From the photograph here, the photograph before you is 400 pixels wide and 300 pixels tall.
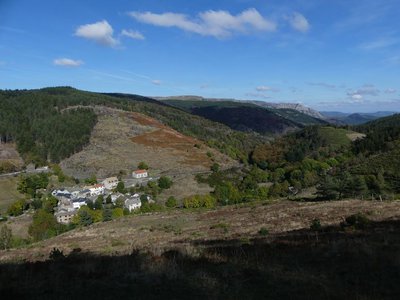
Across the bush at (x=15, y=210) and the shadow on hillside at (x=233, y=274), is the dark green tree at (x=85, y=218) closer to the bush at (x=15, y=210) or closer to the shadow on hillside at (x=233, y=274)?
the bush at (x=15, y=210)

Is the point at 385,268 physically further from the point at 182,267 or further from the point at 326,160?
the point at 326,160

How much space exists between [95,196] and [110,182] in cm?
1566

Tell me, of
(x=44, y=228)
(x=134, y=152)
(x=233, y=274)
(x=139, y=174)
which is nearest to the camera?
(x=233, y=274)

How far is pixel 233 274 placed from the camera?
953 cm

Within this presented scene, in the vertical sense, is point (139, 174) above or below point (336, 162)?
below

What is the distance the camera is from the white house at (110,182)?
385ft

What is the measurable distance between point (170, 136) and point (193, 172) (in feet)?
132

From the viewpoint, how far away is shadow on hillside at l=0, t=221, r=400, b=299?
8125 millimetres

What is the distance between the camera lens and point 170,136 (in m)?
168

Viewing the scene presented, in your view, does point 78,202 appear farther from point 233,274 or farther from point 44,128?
point 233,274

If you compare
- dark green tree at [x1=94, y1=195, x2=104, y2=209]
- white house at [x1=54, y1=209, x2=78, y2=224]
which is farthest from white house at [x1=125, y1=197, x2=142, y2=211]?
white house at [x1=54, y1=209, x2=78, y2=224]

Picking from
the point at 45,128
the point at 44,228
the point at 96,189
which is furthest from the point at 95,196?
the point at 45,128

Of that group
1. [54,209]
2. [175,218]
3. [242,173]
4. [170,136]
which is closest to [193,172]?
[242,173]

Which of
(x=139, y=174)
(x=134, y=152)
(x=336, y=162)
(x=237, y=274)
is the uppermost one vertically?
(x=237, y=274)
